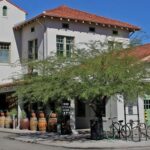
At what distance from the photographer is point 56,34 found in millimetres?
30031

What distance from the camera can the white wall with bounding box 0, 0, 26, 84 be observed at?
109 ft

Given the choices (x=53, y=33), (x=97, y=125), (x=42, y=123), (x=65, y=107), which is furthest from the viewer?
(x=53, y=33)

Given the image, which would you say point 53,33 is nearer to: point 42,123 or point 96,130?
point 42,123

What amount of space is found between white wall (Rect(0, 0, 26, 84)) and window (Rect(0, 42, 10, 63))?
308mm

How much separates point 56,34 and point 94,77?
38.6ft

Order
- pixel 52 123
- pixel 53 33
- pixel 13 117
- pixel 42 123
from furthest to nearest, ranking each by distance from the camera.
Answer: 1. pixel 53 33
2. pixel 13 117
3. pixel 42 123
4. pixel 52 123

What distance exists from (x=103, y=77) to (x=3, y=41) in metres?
16.3

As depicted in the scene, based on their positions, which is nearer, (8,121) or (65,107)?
(65,107)

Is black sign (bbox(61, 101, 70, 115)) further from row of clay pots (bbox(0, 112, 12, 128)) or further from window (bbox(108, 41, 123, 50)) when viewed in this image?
row of clay pots (bbox(0, 112, 12, 128))

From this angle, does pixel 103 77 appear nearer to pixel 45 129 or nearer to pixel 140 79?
pixel 140 79

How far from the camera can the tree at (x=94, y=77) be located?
719 inches

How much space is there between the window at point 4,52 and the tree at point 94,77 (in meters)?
13.6

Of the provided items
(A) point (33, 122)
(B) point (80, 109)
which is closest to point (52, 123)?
(A) point (33, 122)

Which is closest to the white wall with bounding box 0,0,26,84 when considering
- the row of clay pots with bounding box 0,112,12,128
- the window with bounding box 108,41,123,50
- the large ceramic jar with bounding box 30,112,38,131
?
the row of clay pots with bounding box 0,112,12,128
